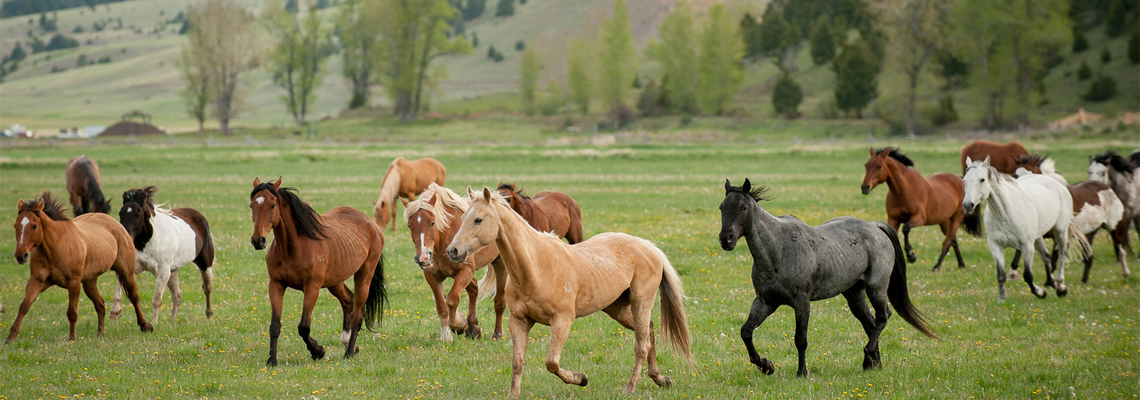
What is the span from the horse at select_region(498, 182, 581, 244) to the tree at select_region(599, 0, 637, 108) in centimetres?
7228

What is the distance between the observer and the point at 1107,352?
311 inches

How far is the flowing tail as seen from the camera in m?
9.29

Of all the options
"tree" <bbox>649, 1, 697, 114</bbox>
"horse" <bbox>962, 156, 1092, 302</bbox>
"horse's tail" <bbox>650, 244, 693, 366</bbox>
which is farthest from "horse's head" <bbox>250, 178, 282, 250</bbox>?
"tree" <bbox>649, 1, 697, 114</bbox>

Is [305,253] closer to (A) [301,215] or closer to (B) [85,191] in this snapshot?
(A) [301,215]

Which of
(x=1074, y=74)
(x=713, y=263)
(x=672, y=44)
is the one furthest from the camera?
(x=672, y=44)

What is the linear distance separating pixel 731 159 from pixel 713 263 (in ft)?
99.3

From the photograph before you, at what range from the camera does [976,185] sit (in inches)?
412

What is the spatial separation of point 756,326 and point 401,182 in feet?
47.0

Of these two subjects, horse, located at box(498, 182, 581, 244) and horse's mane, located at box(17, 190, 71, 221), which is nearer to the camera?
horse's mane, located at box(17, 190, 71, 221)

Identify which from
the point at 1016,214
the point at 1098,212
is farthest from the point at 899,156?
the point at 1016,214

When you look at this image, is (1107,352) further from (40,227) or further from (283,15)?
(283,15)

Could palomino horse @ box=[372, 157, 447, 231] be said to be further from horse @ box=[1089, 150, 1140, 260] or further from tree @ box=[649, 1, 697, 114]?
tree @ box=[649, 1, 697, 114]

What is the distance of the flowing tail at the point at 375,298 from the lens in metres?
9.29

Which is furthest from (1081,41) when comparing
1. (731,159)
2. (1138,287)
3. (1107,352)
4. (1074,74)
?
(1107,352)
